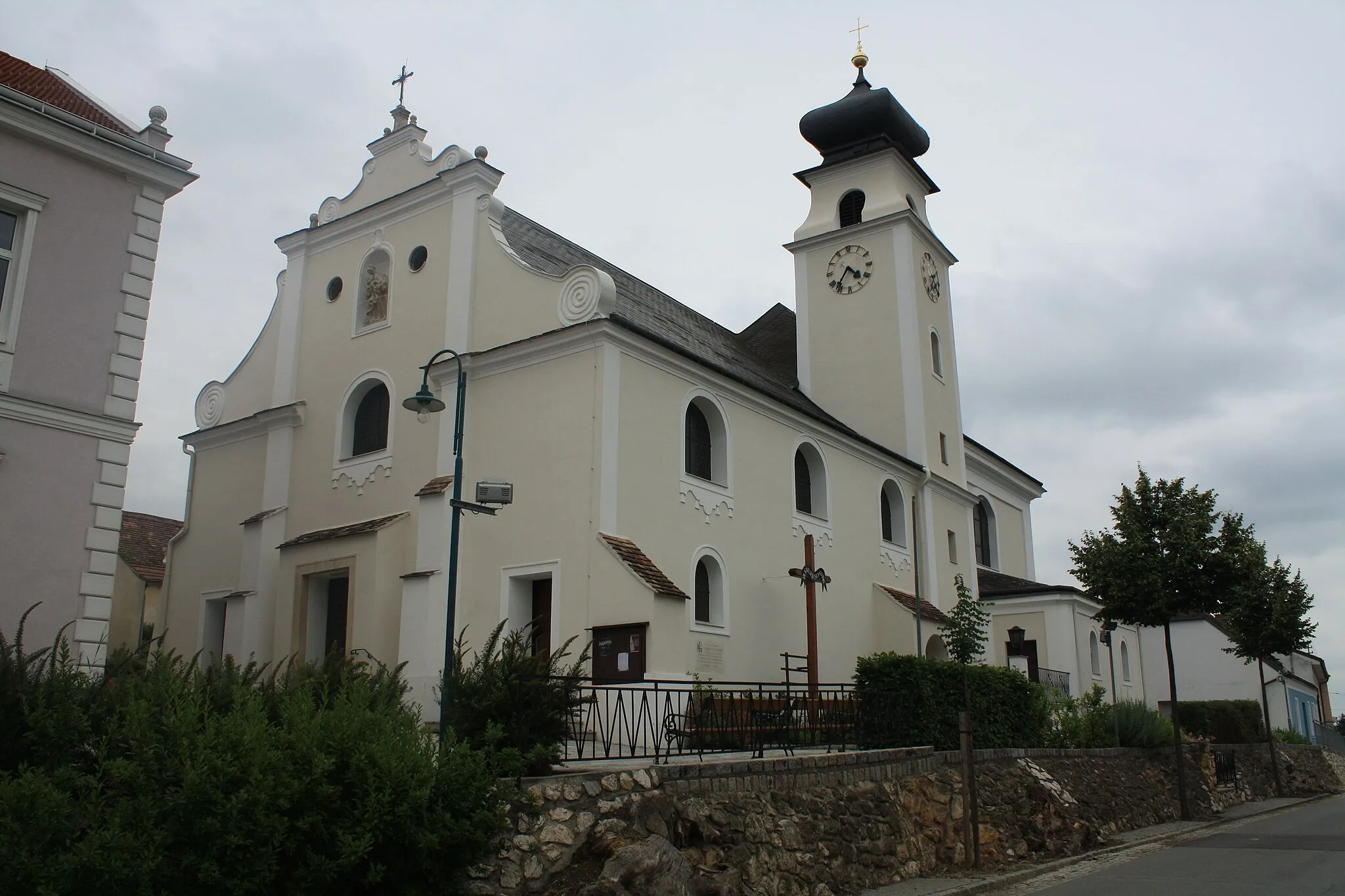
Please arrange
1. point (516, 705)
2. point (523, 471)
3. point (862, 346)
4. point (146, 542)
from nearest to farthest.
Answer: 1. point (516, 705)
2. point (523, 471)
3. point (862, 346)
4. point (146, 542)

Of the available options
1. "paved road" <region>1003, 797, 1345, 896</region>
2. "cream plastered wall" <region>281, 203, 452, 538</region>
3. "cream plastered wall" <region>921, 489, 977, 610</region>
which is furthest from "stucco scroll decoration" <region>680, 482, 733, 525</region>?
"cream plastered wall" <region>921, 489, 977, 610</region>

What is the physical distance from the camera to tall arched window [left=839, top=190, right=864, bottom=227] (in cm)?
3139

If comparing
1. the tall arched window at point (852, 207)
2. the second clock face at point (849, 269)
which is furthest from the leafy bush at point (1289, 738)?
the tall arched window at point (852, 207)

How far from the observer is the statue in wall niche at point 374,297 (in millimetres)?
22578

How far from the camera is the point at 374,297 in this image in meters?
22.8

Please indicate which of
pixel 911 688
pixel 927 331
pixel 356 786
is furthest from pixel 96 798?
pixel 927 331

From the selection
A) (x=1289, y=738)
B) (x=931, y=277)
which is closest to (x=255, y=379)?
(x=931, y=277)

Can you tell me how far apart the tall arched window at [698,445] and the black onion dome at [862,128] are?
1322 cm

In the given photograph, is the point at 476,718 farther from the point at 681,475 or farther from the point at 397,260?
the point at 397,260

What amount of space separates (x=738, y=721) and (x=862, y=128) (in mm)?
22225

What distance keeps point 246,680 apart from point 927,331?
23.9 m

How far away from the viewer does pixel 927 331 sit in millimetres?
30328

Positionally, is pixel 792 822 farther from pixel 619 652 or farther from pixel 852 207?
pixel 852 207

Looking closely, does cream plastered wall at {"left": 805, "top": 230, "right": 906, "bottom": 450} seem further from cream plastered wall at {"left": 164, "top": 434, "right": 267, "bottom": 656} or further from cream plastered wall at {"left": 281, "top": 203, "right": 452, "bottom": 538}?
cream plastered wall at {"left": 164, "top": 434, "right": 267, "bottom": 656}
